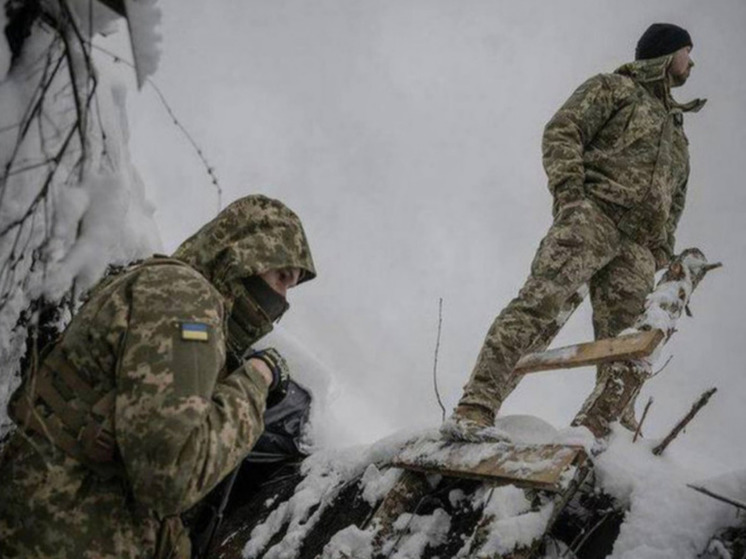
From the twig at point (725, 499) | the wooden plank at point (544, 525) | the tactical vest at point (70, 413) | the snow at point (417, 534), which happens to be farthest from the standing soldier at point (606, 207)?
the tactical vest at point (70, 413)

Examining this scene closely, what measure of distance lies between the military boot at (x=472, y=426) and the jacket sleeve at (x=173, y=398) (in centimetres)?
115

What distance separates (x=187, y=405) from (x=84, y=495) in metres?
0.46

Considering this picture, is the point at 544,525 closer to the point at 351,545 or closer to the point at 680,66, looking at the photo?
the point at 351,545

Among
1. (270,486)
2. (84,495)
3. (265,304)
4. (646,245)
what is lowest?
(84,495)

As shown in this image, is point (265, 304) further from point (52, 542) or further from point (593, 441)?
point (593, 441)

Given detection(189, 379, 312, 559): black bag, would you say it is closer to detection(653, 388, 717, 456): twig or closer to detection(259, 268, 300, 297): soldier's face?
detection(259, 268, 300, 297): soldier's face

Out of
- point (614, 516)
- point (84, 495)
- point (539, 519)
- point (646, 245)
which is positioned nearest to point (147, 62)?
point (84, 495)

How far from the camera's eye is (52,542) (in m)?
1.46

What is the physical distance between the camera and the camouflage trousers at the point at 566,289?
2.67 meters

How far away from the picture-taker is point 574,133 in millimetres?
3168

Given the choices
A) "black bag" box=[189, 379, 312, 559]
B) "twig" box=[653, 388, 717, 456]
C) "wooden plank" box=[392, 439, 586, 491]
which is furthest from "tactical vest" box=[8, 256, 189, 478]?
"black bag" box=[189, 379, 312, 559]

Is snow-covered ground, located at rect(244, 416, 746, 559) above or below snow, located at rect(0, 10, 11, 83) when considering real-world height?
below

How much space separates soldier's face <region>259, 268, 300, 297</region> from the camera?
78.5 inches

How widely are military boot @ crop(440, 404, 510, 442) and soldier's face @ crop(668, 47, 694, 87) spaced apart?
2.51 m
